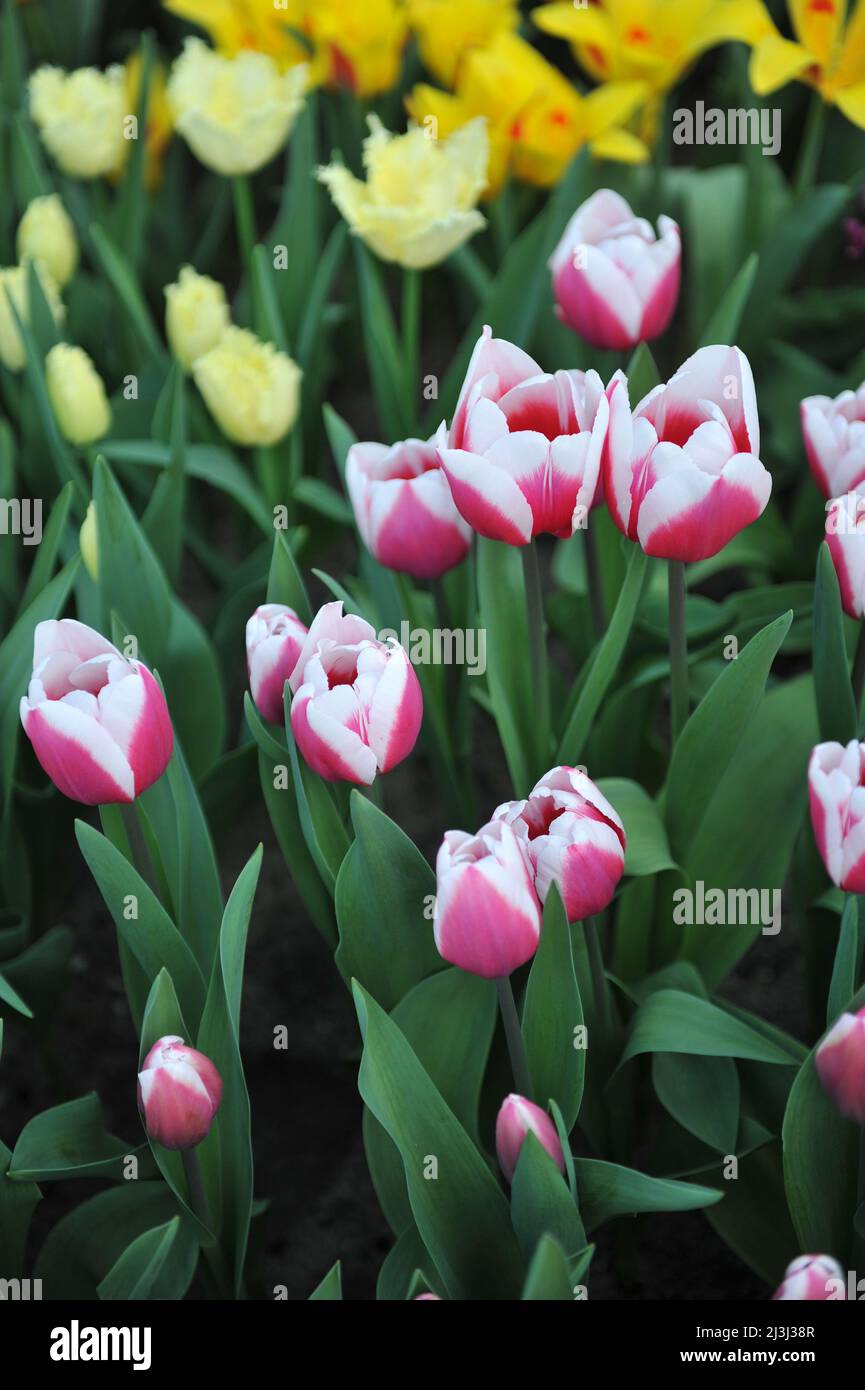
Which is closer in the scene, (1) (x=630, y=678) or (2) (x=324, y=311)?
(1) (x=630, y=678)

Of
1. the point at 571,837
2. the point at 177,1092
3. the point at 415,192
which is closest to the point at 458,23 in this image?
the point at 415,192

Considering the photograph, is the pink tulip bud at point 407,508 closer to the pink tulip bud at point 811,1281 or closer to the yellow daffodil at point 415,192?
the yellow daffodil at point 415,192

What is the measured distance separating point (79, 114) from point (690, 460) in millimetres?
947

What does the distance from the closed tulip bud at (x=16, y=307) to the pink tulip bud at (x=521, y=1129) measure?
83cm

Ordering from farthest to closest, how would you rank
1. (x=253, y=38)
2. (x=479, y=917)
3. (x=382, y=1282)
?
1. (x=253, y=38)
2. (x=382, y=1282)
3. (x=479, y=917)

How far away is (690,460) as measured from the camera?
79 cm

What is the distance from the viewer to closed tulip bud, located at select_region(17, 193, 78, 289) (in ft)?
4.53

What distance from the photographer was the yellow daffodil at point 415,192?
1.24m

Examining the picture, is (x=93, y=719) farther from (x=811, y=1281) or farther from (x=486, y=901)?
(x=811, y=1281)

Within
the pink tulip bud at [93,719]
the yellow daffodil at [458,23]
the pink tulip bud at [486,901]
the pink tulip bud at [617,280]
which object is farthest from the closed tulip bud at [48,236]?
the pink tulip bud at [486,901]
